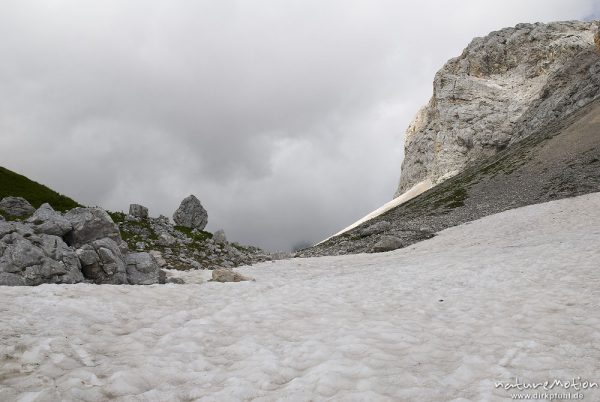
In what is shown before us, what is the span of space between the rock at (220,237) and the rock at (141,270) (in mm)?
17019

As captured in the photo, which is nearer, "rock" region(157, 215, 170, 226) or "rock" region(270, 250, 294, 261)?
"rock" region(157, 215, 170, 226)

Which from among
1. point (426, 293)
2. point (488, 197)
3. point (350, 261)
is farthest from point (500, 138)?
point (426, 293)

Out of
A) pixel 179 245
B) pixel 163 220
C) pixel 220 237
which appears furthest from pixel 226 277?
pixel 163 220

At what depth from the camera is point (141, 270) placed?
18297mm

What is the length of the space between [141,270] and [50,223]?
18.0 feet

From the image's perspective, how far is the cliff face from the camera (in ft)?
451

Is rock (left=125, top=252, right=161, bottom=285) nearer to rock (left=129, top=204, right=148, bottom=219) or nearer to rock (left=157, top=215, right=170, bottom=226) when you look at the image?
rock (left=157, top=215, right=170, bottom=226)

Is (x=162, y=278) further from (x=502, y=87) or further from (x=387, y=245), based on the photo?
(x=502, y=87)

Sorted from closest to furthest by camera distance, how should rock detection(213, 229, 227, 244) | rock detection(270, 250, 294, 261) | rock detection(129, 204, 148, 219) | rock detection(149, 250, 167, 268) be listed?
rock detection(149, 250, 167, 268), rock detection(129, 204, 148, 219), rock detection(213, 229, 227, 244), rock detection(270, 250, 294, 261)

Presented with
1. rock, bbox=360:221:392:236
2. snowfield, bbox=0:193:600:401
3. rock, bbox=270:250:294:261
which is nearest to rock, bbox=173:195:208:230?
rock, bbox=270:250:294:261

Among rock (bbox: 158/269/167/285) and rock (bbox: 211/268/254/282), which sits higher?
rock (bbox: 158/269/167/285)

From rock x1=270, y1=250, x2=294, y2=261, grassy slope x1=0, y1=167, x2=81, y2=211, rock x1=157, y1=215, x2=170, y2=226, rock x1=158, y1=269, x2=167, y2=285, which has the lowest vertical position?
rock x1=158, y1=269, x2=167, y2=285

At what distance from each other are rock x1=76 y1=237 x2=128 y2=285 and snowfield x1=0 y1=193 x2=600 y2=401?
4.36 metres

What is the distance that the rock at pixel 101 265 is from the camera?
1670 centimetres
